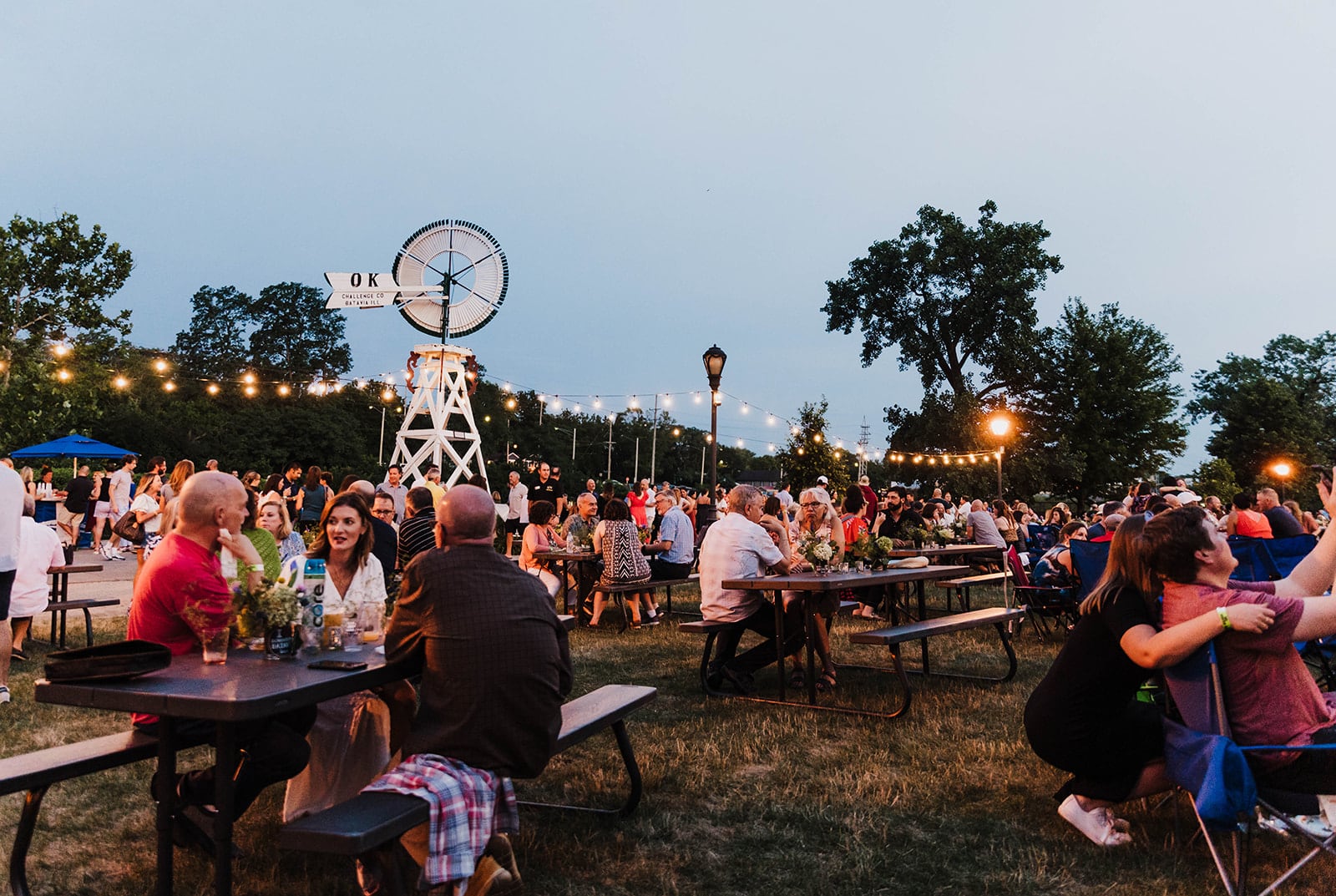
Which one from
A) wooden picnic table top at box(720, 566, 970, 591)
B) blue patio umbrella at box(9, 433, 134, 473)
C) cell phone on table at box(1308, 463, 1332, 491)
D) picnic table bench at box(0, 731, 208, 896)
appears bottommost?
picnic table bench at box(0, 731, 208, 896)

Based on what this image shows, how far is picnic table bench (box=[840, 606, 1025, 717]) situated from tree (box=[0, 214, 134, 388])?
25252mm

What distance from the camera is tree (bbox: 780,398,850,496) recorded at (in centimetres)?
2898

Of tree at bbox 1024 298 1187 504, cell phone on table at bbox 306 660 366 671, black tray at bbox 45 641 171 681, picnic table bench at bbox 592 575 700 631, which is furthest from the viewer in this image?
tree at bbox 1024 298 1187 504

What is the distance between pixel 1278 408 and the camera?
5009cm

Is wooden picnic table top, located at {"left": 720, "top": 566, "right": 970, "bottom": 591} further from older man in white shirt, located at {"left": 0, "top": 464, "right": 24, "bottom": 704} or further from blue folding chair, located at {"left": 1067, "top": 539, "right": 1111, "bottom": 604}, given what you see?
older man in white shirt, located at {"left": 0, "top": 464, "right": 24, "bottom": 704}

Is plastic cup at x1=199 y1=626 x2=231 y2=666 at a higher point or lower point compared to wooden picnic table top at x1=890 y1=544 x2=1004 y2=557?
lower

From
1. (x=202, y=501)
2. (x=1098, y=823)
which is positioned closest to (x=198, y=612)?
(x=202, y=501)

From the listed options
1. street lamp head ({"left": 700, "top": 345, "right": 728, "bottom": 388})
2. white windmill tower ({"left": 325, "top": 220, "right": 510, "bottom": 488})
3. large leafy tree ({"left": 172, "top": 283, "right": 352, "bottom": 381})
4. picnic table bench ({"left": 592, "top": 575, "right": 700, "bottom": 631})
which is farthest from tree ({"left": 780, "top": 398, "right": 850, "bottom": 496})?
large leafy tree ({"left": 172, "top": 283, "right": 352, "bottom": 381})

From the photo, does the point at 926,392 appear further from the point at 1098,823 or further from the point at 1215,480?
the point at 1098,823

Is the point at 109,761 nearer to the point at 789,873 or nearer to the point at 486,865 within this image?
the point at 486,865

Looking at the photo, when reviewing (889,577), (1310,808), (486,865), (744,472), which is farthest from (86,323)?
(744,472)

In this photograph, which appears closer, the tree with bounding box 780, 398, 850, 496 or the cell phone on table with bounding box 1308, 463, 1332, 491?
the cell phone on table with bounding box 1308, 463, 1332, 491

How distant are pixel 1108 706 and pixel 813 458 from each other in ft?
83.0

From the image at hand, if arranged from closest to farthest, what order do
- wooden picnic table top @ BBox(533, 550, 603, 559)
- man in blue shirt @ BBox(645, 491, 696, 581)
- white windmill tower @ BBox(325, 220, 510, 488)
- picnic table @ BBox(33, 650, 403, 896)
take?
picnic table @ BBox(33, 650, 403, 896), wooden picnic table top @ BBox(533, 550, 603, 559), man in blue shirt @ BBox(645, 491, 696, 581), white windmill tower @ BBox(325, 220, 510, 488)
